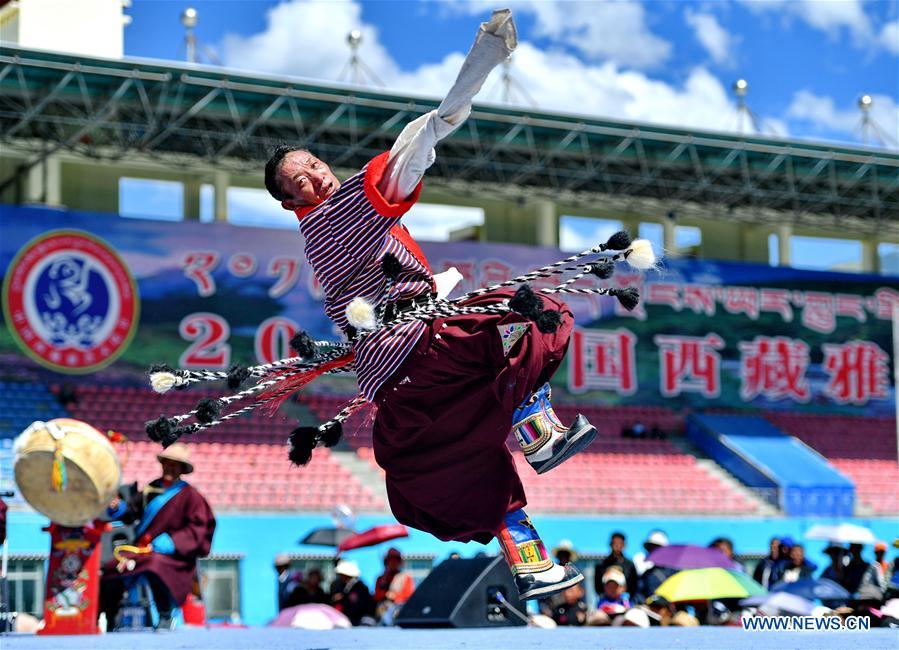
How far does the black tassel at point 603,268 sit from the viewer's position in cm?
444

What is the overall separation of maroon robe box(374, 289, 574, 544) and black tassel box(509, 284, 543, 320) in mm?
190

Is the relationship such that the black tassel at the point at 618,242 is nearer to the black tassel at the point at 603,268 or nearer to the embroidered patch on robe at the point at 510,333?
the black tassel at the point at 603,268

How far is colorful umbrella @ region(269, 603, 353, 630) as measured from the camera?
27.1 ft

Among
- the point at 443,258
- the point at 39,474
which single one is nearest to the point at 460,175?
the point at 443,258

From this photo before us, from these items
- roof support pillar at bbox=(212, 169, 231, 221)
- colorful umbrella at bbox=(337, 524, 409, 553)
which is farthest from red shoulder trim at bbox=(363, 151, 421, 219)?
roof support pillar at bbox=(212, 169, 231, 221)

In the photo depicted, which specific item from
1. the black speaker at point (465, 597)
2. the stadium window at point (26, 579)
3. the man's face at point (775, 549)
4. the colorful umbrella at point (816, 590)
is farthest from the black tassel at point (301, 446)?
the stadium window at point (26, 579)

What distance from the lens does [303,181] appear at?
15.2 ft

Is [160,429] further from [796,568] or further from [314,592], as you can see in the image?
[796,568]

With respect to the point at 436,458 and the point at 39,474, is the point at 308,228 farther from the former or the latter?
the point at 39,474

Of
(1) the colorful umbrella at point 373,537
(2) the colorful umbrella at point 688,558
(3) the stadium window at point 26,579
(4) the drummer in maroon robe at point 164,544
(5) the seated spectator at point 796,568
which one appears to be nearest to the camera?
(4) the drummer in maroon robe at point 164,544

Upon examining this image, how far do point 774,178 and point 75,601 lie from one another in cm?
1768

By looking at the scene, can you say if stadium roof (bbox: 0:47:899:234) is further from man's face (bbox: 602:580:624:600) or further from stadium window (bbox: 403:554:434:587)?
man's face (bbox: 602:580:624:600)

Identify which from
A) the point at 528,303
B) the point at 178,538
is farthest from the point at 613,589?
the point at 528,303

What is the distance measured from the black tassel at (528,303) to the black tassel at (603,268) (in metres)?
0.35
